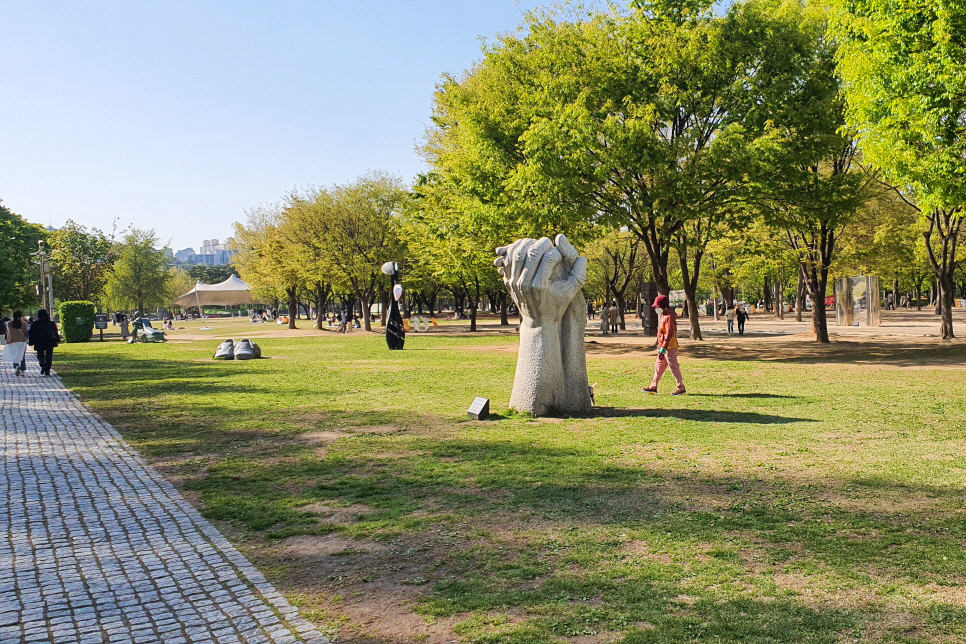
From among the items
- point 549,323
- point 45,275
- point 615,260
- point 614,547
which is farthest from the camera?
point 615,260

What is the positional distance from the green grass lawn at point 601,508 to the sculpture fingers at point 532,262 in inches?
76.4

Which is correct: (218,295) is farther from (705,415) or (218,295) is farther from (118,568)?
(118,568)

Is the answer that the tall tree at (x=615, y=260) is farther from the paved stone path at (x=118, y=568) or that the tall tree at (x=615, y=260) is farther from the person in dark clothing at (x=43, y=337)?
the paved stone path at (x=118, y=568)

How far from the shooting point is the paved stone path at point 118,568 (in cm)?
400

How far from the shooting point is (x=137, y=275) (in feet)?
196

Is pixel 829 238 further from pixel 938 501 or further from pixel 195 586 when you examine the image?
pixel 195 586

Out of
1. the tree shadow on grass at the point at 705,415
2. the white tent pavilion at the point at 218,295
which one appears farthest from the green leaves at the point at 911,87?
the white tent pavilion at the point at 218,295

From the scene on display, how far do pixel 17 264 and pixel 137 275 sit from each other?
64.7ft

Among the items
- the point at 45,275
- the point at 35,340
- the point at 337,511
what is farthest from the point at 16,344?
the point at 45,275

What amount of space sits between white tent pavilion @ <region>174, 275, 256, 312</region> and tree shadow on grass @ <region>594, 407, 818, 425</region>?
76.4 meters

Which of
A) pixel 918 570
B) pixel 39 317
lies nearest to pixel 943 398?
pixel 918 570

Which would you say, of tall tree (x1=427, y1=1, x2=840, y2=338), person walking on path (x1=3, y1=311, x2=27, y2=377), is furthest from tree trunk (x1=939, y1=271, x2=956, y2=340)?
person walking on path (x1=3, y1=311, x2=27, y2=377)

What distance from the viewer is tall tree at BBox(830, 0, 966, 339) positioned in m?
11.9

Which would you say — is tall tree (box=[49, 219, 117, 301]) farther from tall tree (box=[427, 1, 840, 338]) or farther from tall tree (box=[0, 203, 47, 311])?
tall tree (box=[427, 1, 840, 338])
